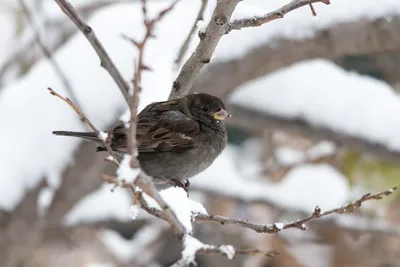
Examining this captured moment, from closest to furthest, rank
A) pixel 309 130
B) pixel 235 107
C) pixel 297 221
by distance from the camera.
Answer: pixel 297 221 → pixel 309 130 → pixel 235 107

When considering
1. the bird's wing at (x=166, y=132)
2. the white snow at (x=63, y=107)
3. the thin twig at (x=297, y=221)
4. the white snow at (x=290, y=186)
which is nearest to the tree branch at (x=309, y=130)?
the white snow at (x=63, y=107)

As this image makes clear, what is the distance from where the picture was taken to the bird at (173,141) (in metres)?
2.52

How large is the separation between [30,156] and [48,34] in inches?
124

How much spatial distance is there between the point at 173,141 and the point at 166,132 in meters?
0.05

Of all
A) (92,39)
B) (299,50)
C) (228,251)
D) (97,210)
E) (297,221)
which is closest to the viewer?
(228,251)

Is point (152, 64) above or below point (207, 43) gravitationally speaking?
above

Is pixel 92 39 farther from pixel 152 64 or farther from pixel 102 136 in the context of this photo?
pixel 152 64

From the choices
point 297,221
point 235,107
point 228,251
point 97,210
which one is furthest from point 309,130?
point 228,251

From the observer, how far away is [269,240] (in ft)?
19.6

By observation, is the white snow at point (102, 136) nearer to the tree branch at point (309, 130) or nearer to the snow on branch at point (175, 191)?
the snow on branch at point (175, 191)

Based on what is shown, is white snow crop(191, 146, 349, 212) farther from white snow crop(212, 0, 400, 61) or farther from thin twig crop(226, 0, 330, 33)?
thin twig crop(226, 0, 330, 33)

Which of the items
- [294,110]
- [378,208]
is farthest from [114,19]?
[378,208]

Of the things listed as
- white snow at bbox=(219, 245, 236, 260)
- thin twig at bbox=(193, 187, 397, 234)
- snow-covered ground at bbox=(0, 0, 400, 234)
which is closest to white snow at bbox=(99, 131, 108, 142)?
white snow at bbox=(219, 245, 236, 260)

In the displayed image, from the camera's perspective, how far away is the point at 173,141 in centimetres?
258
